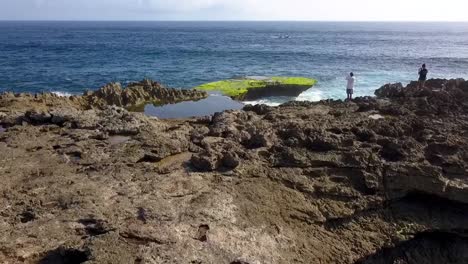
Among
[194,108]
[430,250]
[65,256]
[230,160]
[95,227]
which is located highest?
[230,160]

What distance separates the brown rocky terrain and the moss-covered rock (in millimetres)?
15372

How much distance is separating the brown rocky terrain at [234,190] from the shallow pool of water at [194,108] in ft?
27.0

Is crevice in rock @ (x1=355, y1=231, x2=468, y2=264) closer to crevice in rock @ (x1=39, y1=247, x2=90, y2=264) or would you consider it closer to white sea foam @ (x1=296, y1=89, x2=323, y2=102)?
crevice in rock @ (x1=39, y1=247, x2=90, y2=264)

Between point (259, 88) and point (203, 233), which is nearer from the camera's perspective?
point (203, 233)

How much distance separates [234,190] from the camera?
1137 centimetres

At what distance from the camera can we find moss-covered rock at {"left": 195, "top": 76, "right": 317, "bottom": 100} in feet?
104

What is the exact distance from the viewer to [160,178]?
462 inches

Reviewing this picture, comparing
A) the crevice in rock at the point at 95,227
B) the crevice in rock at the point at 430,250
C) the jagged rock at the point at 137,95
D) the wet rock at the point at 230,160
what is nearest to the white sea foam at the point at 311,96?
the jagged rock at the point at 137,95

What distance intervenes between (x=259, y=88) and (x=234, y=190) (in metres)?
21.5

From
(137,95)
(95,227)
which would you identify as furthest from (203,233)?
(137,95)

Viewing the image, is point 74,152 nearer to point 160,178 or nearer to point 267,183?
point 160,178

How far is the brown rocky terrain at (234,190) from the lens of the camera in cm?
940

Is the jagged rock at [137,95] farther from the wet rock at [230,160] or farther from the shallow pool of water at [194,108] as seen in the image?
the wet rock at [230,160]

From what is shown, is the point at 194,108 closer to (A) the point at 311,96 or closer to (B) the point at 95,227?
(A) the point at 311,96
